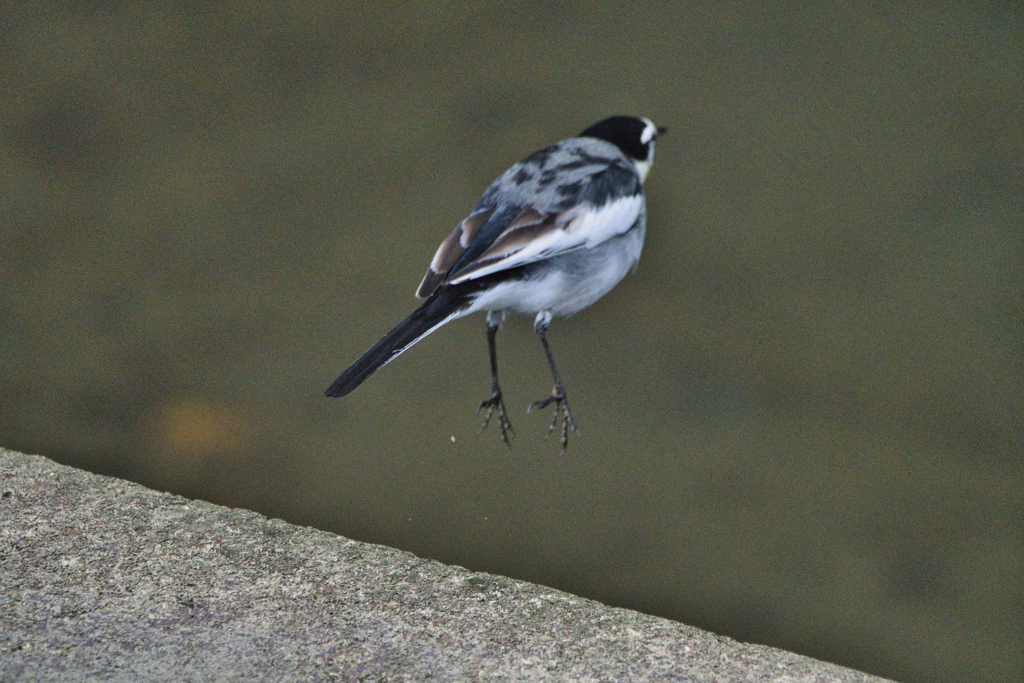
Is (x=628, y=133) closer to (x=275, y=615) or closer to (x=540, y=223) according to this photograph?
(x=540, y=223)

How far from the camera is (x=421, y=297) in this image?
2395 mm

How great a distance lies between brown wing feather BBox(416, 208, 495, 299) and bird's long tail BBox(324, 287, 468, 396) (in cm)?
10

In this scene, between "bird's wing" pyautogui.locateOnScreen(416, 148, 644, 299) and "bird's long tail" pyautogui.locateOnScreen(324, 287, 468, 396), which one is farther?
"bird's wing" pyautogui.locateOnScreen(416, 148, 644, 299)

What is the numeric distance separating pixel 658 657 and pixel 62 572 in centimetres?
142

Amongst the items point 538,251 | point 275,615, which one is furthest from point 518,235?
point 275,615


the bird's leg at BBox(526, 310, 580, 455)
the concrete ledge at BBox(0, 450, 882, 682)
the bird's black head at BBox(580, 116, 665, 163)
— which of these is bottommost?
the concrete ledge at BBox(0, 450, 882, 682)

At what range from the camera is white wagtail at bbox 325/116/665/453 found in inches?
90.2

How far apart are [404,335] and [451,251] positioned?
0.39 meters

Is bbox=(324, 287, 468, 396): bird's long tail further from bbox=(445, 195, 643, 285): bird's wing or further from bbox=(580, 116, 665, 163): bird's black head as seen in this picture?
bbox=(580, 116, 665, 163): bird's black head

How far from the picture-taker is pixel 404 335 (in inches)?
85.6

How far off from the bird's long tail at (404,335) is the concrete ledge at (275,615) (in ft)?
1.59

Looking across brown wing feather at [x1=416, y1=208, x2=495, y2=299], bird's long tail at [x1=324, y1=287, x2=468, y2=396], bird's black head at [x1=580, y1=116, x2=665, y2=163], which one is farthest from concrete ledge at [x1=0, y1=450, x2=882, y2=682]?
bird's black head at [x1=580, y1=116, x2=665, y2=163]

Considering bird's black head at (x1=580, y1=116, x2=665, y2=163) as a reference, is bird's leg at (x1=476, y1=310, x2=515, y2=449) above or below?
below

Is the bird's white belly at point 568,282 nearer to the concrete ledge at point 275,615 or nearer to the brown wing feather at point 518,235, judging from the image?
the brown wing feather at point 518,235
